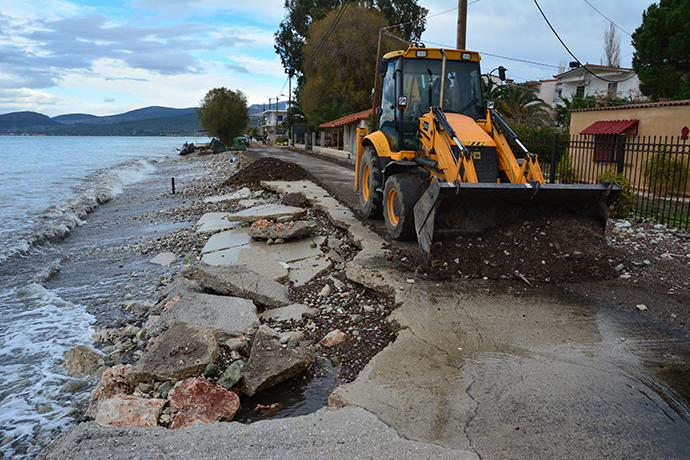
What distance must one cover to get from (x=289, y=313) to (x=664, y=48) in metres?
25.2

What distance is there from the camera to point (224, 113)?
190 feet

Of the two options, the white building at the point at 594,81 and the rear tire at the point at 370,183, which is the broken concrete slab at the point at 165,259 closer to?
the rear tire at the point at 370,183

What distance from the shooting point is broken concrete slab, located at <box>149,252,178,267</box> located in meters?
9.51

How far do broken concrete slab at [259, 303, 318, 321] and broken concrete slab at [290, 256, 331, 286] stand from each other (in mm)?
1034

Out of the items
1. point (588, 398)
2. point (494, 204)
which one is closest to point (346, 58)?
point (494, 204)

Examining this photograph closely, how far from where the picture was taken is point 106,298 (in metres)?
7.66

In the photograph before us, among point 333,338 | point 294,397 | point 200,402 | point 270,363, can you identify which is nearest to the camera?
point 200,402

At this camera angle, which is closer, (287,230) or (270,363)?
→ (270,363)

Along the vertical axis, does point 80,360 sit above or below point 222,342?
below

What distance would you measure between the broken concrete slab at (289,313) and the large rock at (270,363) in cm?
114

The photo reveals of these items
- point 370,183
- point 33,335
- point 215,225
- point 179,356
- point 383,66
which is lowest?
point 33,335

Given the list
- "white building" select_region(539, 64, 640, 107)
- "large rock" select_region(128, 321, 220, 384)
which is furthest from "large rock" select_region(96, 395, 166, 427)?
"white building" select_region(539, 64, 640, 107)

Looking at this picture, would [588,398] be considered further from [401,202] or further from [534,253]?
[401,202]

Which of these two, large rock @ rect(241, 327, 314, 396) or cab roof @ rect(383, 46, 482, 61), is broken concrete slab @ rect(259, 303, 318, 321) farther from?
cab roof @ rect(383, 46, 482, 61)
